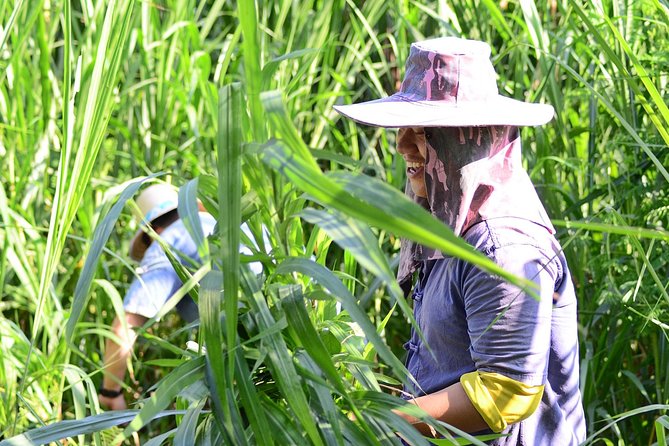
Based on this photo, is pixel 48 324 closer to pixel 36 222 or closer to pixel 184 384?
pixel 36 222

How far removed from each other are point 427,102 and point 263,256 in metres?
0.41

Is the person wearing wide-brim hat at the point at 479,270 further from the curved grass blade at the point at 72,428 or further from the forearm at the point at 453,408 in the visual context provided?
the curved grass blade at the point at 72,428

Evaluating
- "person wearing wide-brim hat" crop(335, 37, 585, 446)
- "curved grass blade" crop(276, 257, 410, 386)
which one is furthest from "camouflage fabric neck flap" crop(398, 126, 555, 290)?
"curved grass blade" crop(276, 257, 410, 386)

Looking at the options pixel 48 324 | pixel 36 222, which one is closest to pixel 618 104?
pixel 48 324

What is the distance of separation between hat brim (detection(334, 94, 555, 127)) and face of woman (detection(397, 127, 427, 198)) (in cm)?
3

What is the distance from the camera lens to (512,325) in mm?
1081

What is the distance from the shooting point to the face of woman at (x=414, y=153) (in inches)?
47.0

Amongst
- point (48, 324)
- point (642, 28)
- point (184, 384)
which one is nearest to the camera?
point (184, 384)

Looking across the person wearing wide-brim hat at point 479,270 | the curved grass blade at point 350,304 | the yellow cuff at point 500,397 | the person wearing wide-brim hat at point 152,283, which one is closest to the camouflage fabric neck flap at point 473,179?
the person wearing wide-brim hat at point 479,270

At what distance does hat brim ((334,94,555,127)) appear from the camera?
1128mm

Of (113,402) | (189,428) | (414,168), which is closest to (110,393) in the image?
(113,402)

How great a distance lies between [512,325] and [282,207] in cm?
34

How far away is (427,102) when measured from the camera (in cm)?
118

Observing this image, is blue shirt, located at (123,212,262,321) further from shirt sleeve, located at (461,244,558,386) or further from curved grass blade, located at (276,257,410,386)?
curved grass blade, located at (276,257,410,386)
